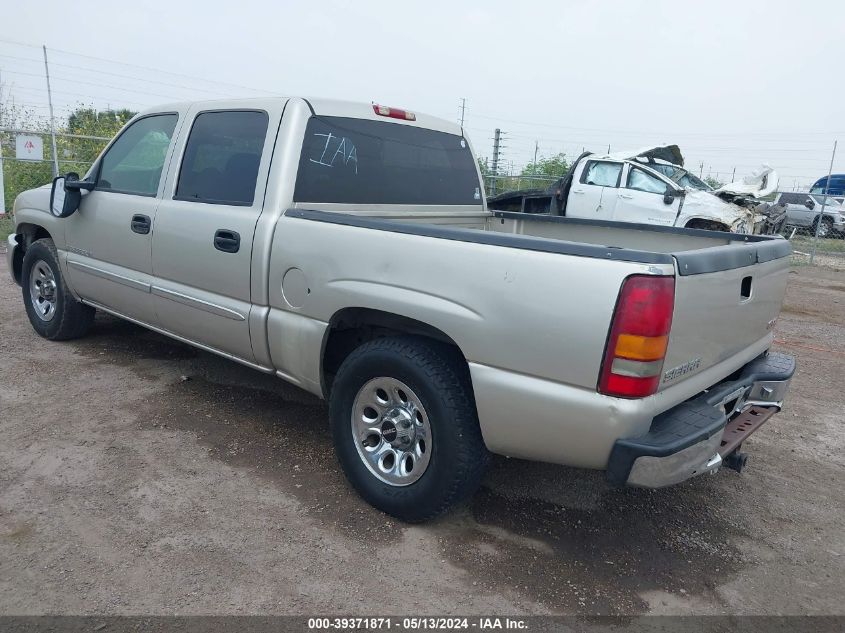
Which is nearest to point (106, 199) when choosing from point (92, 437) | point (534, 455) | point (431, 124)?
point (92, 437)

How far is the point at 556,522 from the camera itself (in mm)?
3098

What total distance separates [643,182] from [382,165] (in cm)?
908

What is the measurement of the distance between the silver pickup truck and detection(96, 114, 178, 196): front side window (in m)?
0.02

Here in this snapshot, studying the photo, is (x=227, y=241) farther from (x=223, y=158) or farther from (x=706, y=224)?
(x=706, y=224)

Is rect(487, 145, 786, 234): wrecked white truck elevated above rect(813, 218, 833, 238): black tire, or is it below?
above

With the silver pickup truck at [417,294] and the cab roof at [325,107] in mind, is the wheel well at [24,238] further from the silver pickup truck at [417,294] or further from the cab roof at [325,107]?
the cab roof at [325,107]

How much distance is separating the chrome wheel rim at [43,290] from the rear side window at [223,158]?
6.43 feet

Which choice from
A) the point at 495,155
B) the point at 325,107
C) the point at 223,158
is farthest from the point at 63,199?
the point at 495,155

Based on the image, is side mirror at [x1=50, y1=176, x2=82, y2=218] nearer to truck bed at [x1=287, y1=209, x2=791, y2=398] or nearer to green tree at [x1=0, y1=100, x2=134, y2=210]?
truck bed at [x1=287, y1=209, x2=791, y2=398]

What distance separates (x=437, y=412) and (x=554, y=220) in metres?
2.03

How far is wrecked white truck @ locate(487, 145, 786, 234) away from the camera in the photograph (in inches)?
449

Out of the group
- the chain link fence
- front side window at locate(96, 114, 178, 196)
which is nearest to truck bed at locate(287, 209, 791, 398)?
front side window at locate(96, 114, 178, 196)

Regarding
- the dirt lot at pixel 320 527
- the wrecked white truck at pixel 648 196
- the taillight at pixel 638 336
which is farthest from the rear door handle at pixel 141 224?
the wrecked white truck at pixel 648 196

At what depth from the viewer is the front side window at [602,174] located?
11.9m
